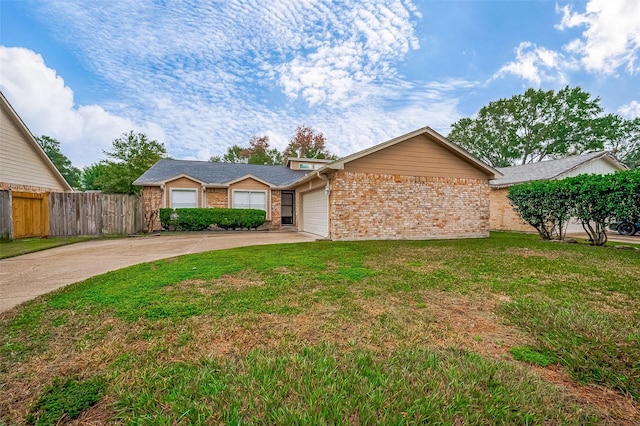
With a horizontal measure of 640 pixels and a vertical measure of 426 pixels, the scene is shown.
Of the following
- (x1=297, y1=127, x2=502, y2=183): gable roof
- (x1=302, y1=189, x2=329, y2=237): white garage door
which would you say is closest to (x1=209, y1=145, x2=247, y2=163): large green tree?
(x1=302, y1=189, x2=329, y2=237): white garage door

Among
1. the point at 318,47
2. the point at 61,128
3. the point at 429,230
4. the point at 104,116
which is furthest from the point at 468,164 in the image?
the point at 104,116

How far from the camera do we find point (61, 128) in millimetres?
12992

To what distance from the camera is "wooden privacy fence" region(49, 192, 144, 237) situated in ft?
35.6

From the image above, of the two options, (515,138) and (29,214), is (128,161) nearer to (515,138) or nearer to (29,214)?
(29,214)

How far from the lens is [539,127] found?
95.8ft

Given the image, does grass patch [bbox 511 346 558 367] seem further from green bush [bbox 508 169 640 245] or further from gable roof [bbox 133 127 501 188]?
green bush [bbox 508 169 640 245]

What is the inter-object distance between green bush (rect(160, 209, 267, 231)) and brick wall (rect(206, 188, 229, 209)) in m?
1.40

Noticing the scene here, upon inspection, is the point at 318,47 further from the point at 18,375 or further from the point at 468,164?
the point at 18,375

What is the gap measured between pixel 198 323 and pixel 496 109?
3725 centimetres

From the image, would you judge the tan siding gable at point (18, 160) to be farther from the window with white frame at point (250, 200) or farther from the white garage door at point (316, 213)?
the white garage door at point (316, 213)

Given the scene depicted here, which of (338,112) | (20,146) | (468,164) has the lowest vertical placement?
(468,164)

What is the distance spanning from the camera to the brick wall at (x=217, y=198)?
15414 millimetres

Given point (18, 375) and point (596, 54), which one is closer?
point (18, 375)

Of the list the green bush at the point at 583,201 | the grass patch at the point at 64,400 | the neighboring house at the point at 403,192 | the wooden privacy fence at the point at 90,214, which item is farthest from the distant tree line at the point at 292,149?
the grass patch at the point at 64,400
